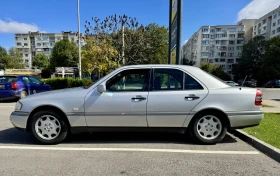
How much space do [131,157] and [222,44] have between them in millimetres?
89918

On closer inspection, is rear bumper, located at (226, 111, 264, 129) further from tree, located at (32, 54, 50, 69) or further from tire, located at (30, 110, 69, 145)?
tree, located at (32, 54, 50, 69)

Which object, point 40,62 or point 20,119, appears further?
point 40,62

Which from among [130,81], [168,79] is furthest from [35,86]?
[168,79]

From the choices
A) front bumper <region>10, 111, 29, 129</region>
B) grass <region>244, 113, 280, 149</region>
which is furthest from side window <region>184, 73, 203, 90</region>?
front bumper <region>10, 111, 29, 129</region>

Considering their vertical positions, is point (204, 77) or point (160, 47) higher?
point (160, 47)

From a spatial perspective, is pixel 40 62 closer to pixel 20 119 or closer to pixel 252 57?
pixel 252 57

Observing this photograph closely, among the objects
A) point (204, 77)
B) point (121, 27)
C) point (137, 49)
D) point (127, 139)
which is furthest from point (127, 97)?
point (137, 49)

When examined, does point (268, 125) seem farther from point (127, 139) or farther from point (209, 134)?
point (127, 139)

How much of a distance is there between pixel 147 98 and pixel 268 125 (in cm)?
371

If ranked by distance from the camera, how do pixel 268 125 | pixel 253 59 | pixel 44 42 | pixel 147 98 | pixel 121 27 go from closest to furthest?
pixel 147 98
pixel 268 125
pixel 121 27
pixel 253 59
pixel 44 42

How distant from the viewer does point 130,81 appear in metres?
4.35

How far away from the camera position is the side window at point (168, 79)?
424 cm

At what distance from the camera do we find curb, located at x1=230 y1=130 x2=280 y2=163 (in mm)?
3704

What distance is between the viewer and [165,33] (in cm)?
4475
